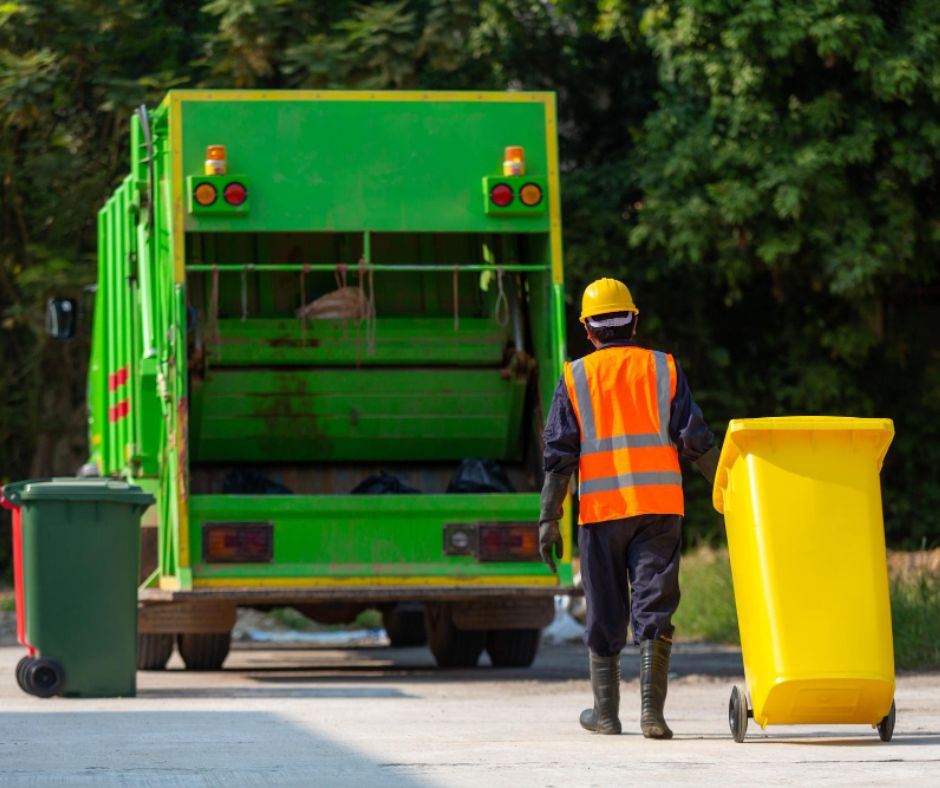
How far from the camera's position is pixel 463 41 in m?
16.0

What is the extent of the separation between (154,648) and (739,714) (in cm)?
533

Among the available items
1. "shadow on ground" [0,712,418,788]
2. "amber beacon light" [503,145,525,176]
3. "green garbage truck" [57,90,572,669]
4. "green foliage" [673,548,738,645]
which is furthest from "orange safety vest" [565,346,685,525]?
"green foliage" [673,548,738,645]

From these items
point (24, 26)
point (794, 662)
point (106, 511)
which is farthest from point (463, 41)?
point (794, 662)

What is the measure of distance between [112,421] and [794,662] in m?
6.39

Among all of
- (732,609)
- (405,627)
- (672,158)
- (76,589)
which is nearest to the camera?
(76,589)

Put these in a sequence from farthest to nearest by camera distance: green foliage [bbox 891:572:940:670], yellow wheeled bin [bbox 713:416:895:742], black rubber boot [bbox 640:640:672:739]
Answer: green foliage [bbox 891:572:940:670]
black rubber boot [bbox 640:640:672:739]
yellow wheeled bin [bbox 713:416:895:742]

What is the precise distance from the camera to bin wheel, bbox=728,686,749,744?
19.9 ft

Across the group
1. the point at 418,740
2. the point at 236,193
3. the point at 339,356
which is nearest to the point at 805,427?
the point at 418,740

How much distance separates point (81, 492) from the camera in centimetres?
866

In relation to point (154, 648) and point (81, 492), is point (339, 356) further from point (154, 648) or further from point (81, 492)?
point (81, 492)

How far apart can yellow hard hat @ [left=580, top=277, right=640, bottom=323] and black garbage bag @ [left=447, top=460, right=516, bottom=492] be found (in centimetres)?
384

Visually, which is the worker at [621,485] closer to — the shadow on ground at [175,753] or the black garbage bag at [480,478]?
the shadow on ground at [175,753]

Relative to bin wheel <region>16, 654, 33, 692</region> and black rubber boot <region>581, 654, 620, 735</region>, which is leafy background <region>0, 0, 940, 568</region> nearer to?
bin wheel <region>16, 654, 33, 692</region>

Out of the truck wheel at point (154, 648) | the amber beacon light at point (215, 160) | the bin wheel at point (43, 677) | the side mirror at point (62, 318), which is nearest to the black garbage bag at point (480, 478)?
the truck wheel at point (154, 648)
